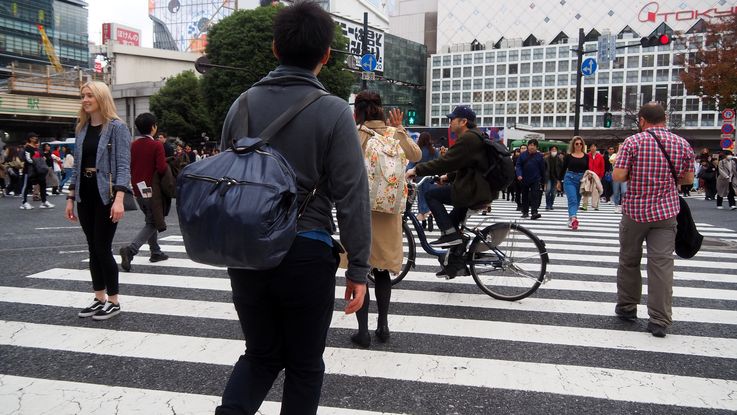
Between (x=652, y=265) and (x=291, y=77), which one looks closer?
(x=291, y=77)

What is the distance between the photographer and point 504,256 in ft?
16.3

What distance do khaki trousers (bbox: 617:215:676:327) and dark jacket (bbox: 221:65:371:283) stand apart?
10.1ft

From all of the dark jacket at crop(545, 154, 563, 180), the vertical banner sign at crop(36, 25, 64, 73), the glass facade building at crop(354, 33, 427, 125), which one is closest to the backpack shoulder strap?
the dark jacket at crop(545, 154, 563, 180)

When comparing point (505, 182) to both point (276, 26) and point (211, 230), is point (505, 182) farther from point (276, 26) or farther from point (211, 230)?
point (211, 230)

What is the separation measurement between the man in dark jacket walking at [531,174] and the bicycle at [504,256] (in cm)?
745

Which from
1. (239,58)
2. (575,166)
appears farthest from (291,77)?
(239,58)

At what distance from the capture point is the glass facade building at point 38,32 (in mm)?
79875

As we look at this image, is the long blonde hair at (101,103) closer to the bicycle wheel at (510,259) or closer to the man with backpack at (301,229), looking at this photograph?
the man with backpack at (301,229)

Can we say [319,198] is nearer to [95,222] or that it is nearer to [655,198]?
[95,222]

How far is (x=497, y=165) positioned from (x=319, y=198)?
2.98 m

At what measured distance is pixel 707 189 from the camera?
800 inches

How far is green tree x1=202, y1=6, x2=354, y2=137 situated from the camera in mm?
35219

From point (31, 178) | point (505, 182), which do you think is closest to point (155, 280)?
point (505, 182)

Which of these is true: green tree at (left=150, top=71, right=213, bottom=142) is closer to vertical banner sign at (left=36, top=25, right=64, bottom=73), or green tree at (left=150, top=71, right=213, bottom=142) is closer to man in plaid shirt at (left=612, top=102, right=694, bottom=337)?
vertical banner sign at (left=36, top=25, right=64, bottom=73)
